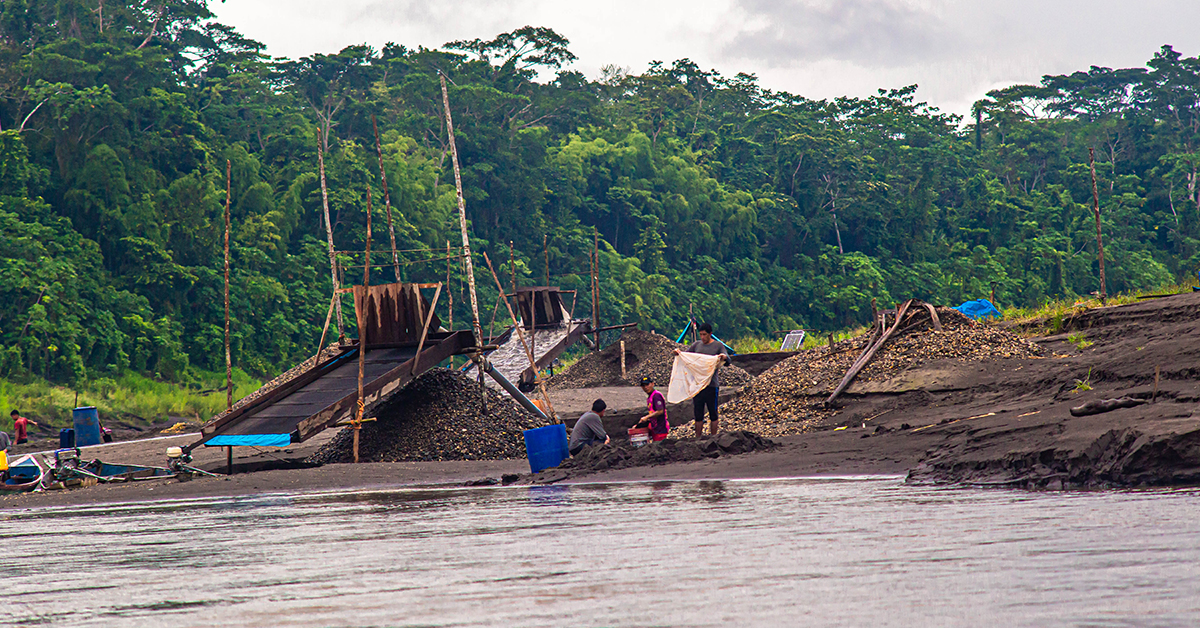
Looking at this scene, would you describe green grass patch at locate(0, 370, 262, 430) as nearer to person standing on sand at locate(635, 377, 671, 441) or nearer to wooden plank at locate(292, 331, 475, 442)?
wooden plank at locate(292, 331, 475, 442)

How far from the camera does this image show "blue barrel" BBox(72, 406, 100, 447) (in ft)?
74.9

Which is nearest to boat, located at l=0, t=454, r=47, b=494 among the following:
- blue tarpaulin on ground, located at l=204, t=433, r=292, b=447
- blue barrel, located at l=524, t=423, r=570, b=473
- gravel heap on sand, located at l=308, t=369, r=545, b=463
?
blue tarpaulin on ground, located at l=204, t=433, r=292, b=447

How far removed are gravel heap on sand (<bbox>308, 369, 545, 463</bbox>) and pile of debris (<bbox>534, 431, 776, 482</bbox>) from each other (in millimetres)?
3638

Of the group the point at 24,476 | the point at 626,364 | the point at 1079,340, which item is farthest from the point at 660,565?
the point at 626,364

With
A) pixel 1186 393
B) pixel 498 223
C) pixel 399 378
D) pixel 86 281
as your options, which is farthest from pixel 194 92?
pixel 1186 393

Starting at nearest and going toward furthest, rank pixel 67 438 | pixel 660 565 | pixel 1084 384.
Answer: pixel 660 565
pixel 1084 384
pixel 67 438

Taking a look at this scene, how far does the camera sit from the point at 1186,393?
10.4 meters

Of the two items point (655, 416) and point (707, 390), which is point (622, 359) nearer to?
point (707, 390)

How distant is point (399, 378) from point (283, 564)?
1023cm

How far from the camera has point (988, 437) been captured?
10.7 metres

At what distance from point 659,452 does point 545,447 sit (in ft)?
4.48

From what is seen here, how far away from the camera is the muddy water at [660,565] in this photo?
4.21 meters

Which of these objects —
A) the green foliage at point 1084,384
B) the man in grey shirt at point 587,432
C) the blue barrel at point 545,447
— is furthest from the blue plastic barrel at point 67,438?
the green foliage at point 1084,384

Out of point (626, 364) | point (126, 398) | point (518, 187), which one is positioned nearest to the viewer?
point (626, 364)
